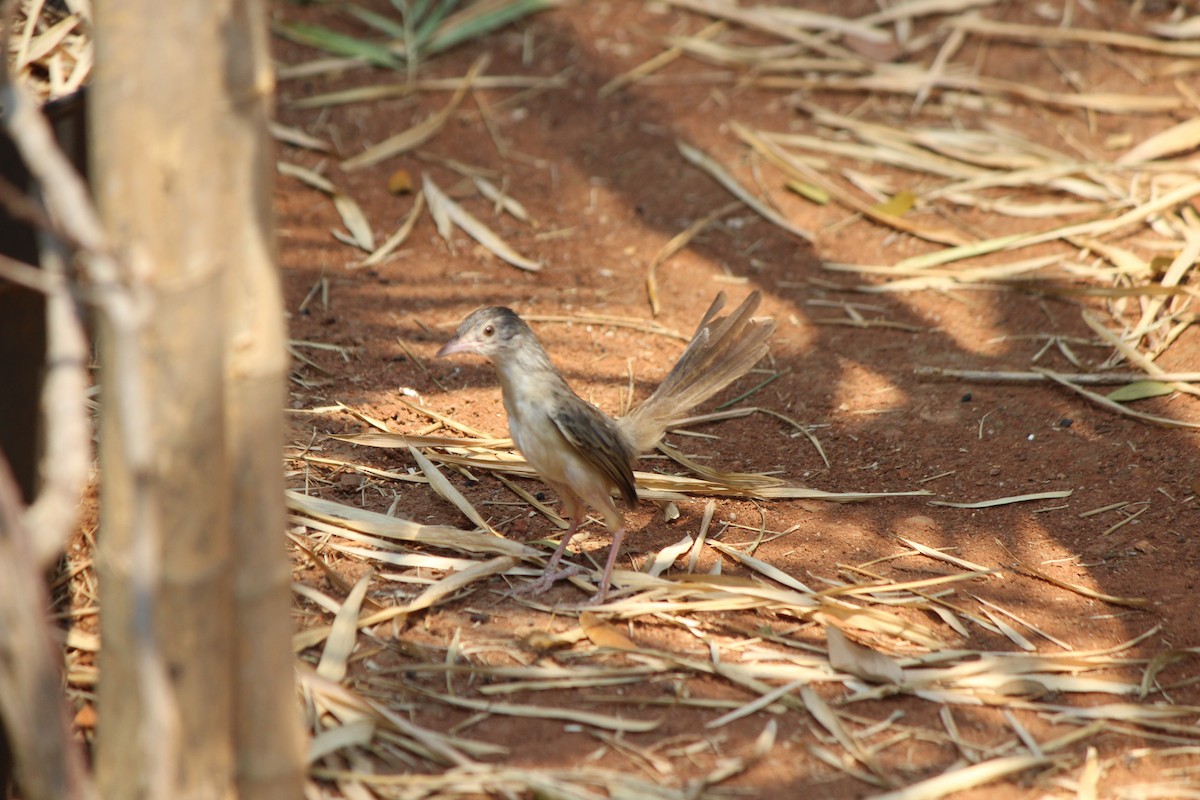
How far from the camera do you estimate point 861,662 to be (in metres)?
3.98

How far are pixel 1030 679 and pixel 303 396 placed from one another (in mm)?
3392

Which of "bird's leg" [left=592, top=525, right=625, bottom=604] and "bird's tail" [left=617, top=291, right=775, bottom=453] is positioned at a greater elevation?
"bird's tail" [left=617, top=291, right=775, bottom=453]

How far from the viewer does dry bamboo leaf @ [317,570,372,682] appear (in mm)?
3729

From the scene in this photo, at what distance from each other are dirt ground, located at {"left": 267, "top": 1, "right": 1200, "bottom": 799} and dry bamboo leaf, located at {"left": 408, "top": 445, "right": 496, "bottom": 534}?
0.08 meters

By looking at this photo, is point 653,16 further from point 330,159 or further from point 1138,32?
point 1138,32

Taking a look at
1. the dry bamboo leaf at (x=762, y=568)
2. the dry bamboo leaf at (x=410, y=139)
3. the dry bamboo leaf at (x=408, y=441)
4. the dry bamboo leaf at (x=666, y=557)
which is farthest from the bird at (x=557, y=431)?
the dry bamboo leaf at (x=410, y=139)

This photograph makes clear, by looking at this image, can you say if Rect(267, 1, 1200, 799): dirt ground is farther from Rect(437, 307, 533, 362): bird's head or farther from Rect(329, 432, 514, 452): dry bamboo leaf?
Rect(437, 307, 533, 362): bird's head

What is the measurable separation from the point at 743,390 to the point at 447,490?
5.97 ft

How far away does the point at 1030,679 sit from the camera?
13.1 ft

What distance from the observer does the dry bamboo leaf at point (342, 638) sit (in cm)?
373

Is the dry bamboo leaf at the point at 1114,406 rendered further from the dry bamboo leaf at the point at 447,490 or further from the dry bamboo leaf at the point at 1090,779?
the dry bamboo leaf at the point at 447,490

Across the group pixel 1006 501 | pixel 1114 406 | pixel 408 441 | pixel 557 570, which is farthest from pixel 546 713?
pixel 1114 406

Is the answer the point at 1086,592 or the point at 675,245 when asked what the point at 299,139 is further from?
the point at 1086,592

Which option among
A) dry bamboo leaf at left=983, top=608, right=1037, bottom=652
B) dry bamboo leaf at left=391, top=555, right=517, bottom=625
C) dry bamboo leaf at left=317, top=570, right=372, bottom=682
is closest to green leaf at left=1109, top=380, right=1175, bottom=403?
dry bamboo leaf at left=983, top=608, right=1037, bottom=652
